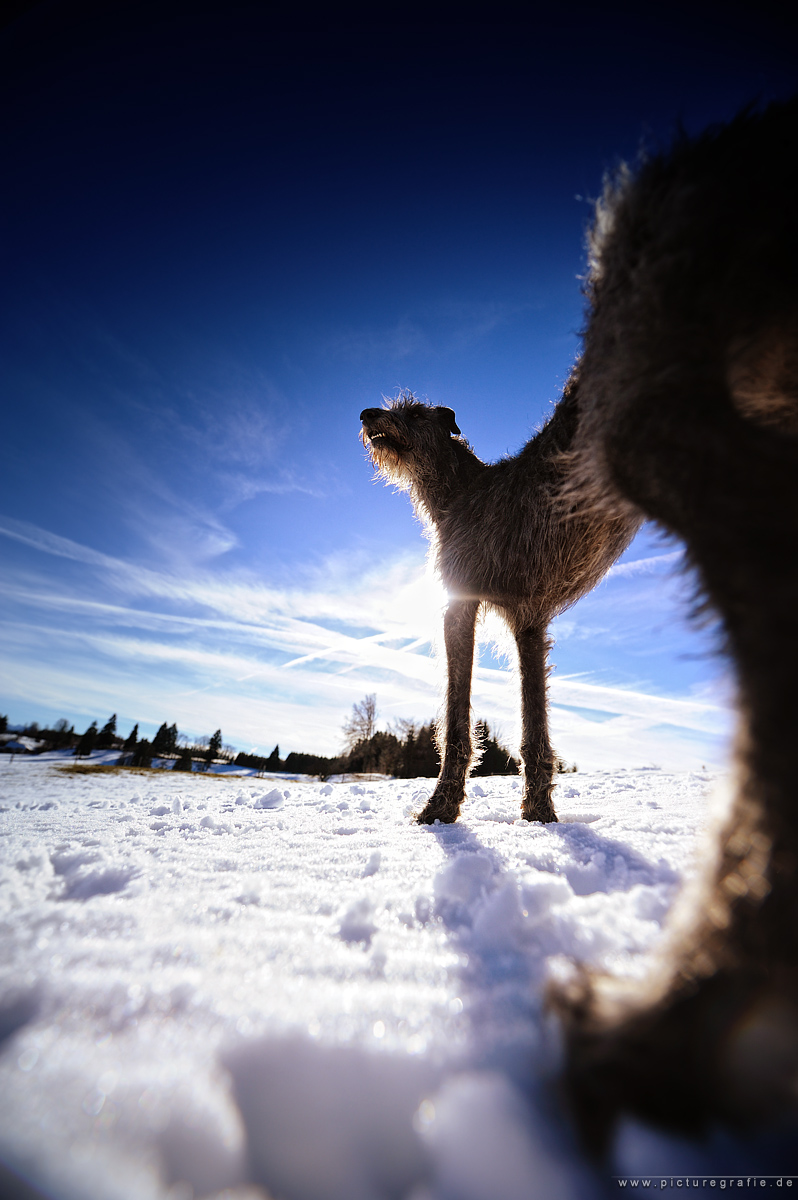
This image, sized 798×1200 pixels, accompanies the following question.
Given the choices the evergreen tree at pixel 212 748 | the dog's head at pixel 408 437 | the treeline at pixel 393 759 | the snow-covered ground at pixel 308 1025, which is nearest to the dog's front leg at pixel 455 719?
the snow-covered ground at pixel 308 1025

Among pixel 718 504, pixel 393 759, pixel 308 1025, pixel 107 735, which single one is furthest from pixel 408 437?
pixel 107 735

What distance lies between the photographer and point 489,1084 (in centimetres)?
65

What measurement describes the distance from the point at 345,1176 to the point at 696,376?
4.76ft

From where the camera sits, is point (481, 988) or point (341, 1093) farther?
point (481, 988)

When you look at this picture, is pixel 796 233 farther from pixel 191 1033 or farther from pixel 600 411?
pixel 191 1033

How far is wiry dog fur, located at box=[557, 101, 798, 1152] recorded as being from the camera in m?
0.56

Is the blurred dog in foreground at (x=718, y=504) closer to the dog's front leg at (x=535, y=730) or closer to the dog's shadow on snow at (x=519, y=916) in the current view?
the dog's shadow on snow at (x=519, y=916)

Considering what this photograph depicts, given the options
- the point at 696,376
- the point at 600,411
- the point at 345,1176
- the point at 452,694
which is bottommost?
the point at 345,1176

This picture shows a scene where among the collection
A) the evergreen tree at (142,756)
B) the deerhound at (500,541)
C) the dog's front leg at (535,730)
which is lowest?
the evergreen tree at (142,756)

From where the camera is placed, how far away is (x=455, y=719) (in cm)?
286

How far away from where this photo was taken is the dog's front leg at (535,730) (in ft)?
9.41

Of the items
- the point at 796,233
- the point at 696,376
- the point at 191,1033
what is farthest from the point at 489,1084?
the point at 796,233

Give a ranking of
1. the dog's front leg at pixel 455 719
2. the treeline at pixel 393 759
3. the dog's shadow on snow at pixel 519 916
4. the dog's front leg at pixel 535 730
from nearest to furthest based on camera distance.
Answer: the dog's shadow on snow at pixel 519 916 < the dog's front leg at pixel 455 719 < the dog's front leg at pixel 535 730 < the treeline at pixel 393 759

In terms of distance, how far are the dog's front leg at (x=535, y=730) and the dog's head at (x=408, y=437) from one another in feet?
5.13
